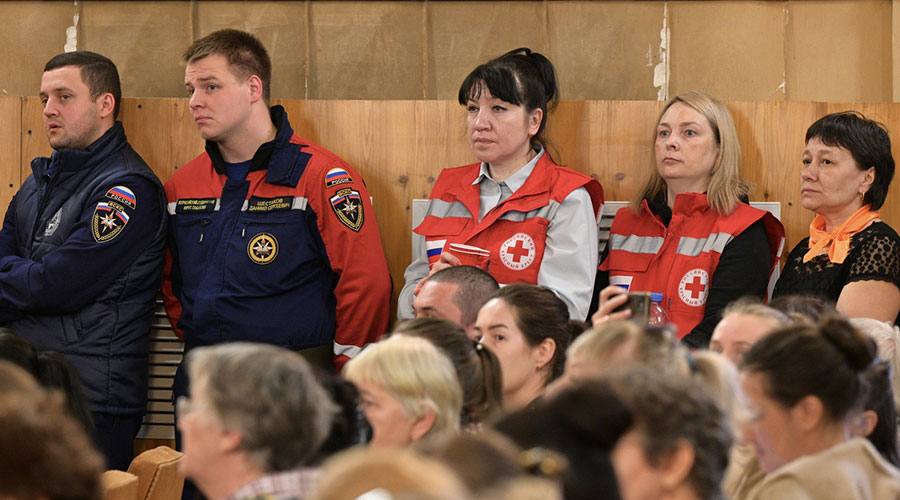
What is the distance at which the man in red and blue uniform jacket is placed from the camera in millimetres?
4137

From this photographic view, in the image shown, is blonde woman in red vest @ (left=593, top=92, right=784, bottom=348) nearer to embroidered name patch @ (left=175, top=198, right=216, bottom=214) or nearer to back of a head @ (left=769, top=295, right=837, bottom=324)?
back of a head @ (left=769, top=295, right=837, bottom=324)

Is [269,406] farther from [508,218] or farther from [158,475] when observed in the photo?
[508,218]

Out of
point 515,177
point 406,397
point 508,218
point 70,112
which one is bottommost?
point 406,397

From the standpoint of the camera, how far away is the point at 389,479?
1254 millimetres

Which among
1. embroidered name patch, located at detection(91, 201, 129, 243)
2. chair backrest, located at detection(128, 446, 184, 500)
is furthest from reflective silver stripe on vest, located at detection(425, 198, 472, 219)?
chair backrest, located at detection(128, 446, 184, 500)

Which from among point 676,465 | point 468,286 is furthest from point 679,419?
point 468,286

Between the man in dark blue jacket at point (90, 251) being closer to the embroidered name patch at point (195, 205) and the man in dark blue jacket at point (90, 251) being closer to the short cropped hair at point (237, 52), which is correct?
the embroidered name patch at point (195, 205)

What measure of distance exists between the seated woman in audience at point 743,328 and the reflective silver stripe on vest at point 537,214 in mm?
1331

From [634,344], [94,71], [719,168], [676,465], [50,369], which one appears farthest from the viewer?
[94,71]

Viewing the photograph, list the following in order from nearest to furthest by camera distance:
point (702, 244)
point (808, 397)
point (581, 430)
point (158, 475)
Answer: point (581, 430) → point (808, 397) → point (158, 475) → point (702, 244)

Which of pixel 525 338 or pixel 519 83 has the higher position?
pixel 519 83

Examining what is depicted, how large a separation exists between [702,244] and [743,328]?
4.28 feet

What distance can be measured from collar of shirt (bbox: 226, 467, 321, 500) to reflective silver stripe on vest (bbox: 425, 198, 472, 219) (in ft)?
7.51

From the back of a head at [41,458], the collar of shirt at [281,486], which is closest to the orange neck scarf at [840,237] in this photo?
the collar of shirt at [281,486]
